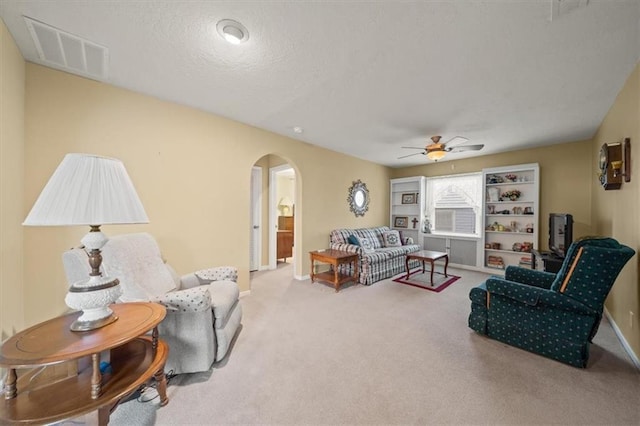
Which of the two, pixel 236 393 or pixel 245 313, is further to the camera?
pixel 245 313

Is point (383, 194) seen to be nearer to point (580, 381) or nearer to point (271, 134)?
point (271, 134)

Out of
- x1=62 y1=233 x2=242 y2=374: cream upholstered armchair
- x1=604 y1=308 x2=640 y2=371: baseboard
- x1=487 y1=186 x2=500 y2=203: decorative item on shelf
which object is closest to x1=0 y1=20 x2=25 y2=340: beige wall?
x1=62 y1=233 x2=242 y2=374: cream upholstered armchair

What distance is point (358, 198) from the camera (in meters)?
5.61

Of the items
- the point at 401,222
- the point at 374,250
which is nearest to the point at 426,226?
the point at 401,222

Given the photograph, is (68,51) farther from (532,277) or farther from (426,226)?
(426,226)

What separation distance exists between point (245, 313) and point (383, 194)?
15.4ft

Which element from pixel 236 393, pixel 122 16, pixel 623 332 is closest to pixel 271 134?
pixel 122 16

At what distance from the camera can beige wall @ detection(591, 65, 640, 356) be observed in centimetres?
202

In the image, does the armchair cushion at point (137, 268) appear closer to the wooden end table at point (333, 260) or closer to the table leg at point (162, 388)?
the table leg at point (162, 388)

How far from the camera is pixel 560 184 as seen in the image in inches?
170

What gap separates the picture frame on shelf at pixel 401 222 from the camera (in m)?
6.33

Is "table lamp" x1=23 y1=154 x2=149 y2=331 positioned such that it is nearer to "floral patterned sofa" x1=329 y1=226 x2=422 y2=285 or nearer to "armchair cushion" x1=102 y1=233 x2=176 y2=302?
"armchair cushion" x1=102 y1=233 x2=176 y2=302

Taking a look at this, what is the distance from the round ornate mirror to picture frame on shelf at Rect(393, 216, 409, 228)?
4.01 ft

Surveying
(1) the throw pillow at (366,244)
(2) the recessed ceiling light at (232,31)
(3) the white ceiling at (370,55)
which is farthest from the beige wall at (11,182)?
(1) the throw pillow at (366,244)
